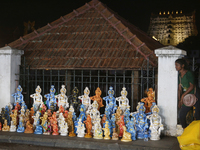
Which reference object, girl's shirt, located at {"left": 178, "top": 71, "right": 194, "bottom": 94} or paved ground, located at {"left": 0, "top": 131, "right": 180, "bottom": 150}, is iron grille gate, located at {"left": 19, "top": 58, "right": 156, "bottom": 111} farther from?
paved ground, located at {"left": 0, "top": 131, "right": 180, "bottom": 150}

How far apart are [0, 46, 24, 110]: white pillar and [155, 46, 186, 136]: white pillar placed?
434cm

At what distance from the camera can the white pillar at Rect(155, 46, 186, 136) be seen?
23.1 ft

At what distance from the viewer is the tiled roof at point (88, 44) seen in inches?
335

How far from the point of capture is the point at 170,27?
55156 mm

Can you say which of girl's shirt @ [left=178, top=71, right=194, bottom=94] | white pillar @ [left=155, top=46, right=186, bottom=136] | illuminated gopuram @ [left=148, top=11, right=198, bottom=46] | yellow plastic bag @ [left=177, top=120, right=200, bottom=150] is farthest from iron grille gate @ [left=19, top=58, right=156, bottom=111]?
illuminated gopuram @ [left=148, top=11, right=198, bottom=46]

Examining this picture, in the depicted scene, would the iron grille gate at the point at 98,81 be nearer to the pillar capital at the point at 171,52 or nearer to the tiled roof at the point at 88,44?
the tiled roof at the point at 88,44

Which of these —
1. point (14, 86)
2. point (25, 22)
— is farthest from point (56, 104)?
point (25, 22)

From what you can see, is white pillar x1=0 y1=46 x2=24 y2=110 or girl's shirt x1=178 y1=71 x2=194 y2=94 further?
white pillar x1=0 y1=46 x2=24 y2=110

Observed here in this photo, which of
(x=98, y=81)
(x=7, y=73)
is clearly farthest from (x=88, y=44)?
(x=7, y=73)

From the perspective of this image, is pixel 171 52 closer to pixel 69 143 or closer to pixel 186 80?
pixel 186 80

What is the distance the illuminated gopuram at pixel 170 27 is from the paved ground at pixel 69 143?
49.7 meters

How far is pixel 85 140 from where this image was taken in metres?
6.66

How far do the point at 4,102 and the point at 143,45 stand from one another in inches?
183

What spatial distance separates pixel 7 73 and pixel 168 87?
15.7 ft
